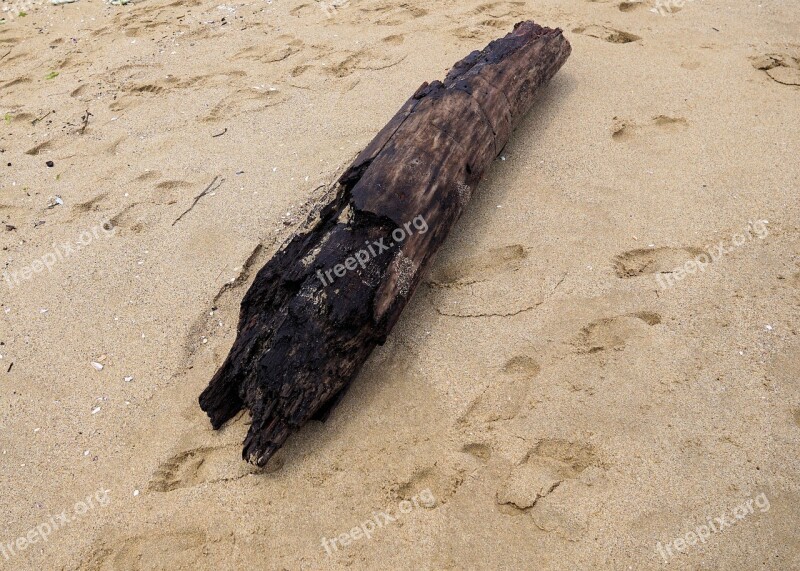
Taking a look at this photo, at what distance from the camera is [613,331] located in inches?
94.7

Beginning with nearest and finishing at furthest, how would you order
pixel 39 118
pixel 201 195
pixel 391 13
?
pixel 201 195 < pixel 39 118 < pixel 391 13

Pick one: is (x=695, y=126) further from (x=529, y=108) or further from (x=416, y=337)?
(x=416, y=337)

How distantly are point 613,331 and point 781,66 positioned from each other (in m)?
2.65

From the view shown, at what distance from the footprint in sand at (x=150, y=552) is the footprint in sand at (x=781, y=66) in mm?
4121

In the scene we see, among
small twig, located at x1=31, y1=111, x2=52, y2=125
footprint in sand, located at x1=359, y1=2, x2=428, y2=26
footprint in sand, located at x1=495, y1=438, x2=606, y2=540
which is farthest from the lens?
footprint in sand, located at x1=359, y1=2, x2=428, y2=26

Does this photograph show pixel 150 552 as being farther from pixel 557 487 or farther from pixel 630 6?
pixel 630 6

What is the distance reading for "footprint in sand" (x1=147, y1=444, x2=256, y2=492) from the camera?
7.09 feet

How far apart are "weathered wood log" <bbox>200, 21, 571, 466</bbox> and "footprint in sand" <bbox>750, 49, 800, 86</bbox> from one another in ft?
7.36

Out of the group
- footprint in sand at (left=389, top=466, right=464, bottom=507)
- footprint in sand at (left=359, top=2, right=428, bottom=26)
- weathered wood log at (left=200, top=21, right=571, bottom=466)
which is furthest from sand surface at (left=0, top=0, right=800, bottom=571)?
footprint in sand at (left=359, top=2, right=428, bottom=26)

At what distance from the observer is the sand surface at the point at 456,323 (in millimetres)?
1965

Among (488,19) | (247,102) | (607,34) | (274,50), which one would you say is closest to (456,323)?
(247,102)

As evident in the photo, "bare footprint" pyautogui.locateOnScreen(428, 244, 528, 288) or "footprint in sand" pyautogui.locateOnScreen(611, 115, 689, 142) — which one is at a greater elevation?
"footprint in sand" pyautogui.locateOnScreen(611, 115, 689, 142)

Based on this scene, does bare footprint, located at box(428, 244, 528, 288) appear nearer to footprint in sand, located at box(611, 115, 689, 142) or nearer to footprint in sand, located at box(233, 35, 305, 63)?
footprint in sand, located at box(611, 115, 689, 142)

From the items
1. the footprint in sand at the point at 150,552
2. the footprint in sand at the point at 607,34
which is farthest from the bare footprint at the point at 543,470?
the footprint in sand at the point at 607,34
